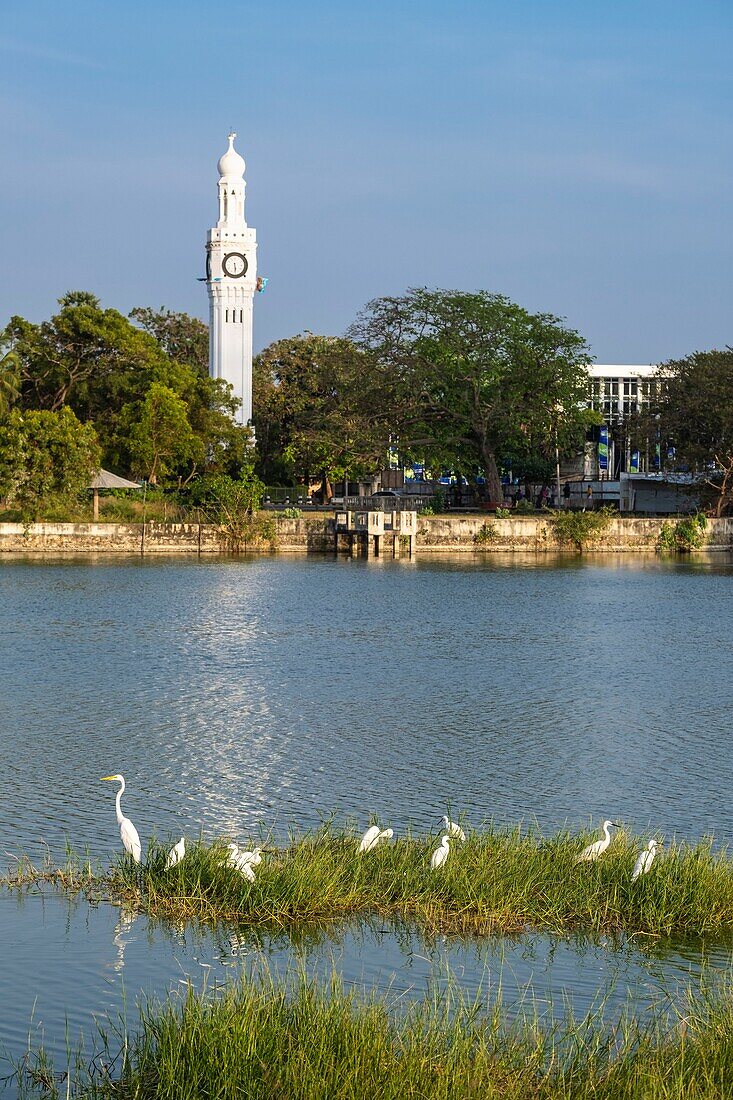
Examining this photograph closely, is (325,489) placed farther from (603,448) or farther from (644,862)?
(644,862)

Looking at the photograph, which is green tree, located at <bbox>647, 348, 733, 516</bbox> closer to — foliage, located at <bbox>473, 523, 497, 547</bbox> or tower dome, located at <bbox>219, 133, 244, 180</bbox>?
foliage, located at <bbox>473, 523, 497, 547</bbox>

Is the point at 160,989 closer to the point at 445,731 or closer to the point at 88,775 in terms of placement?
the point at 88,775

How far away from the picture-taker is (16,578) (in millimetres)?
55156

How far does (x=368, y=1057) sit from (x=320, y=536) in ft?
219

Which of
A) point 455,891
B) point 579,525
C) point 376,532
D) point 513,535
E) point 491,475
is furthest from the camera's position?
point 491,475

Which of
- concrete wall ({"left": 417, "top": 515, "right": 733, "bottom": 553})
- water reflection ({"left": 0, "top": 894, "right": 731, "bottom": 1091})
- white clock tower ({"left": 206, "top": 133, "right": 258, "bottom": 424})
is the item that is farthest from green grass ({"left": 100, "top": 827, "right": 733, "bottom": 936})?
white clock tower ({"left": 206, "top": 133, "right": 258, "bottom": 424})

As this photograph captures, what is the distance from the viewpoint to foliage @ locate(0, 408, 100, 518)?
2581 inches

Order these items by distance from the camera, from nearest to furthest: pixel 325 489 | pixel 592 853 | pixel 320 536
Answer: pixel 592 853, pixel 320 536, pixel 325 489


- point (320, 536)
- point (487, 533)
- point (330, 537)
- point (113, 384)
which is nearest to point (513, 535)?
point (487, 533)

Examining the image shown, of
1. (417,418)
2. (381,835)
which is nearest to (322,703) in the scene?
(381,835)

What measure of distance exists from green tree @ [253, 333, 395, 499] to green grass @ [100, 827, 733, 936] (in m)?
67.0

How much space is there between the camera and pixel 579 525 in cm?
7644

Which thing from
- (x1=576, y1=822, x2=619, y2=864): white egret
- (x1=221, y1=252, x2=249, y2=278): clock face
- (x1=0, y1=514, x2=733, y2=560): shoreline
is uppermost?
(x1=221, y1=252, x2=249, y2=278): clock face

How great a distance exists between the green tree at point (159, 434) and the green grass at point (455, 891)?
60.8 m
